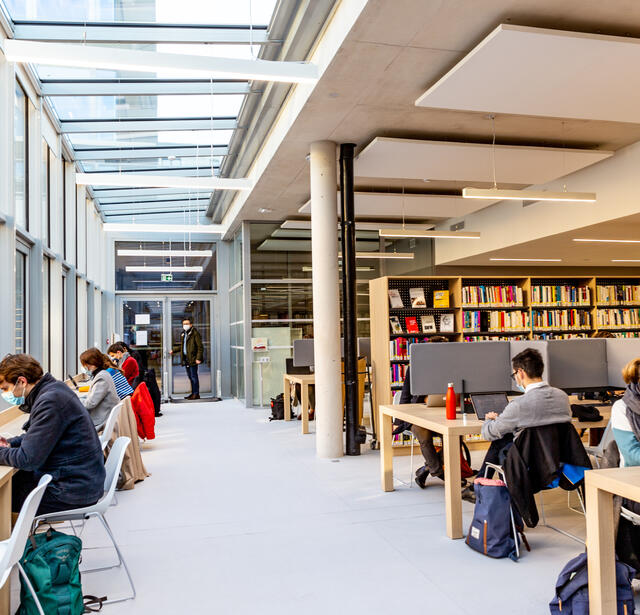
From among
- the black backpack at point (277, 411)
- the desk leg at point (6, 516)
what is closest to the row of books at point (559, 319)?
the black backpack at point (277, 411)

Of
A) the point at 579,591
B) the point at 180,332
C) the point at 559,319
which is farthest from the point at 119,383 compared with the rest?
→ the point at 180,332

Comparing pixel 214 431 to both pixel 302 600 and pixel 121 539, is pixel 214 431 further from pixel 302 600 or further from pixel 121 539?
pixel 302 600

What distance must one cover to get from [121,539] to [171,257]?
9.96 meters

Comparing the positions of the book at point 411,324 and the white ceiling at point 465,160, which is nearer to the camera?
the white ceiling at point 465,160

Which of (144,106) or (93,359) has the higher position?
(144,106)

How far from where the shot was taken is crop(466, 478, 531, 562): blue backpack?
11.9 feet

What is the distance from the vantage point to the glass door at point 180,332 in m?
13.5

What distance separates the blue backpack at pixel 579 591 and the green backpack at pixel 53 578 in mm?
2240

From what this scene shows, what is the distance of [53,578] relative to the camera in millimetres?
2840

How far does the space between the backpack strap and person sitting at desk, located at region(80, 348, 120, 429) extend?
7.30ft

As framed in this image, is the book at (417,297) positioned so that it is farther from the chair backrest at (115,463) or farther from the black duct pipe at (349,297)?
the chair backrest at (115,463)

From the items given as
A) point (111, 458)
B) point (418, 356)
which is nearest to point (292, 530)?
point (111, 458)

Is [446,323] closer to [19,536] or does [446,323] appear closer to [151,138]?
[151,138]

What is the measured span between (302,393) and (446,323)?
234 cm
